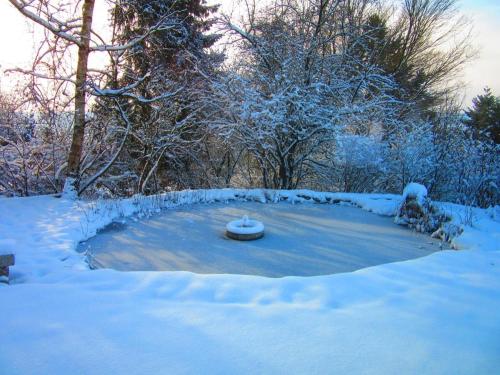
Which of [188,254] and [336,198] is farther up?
[336,198]

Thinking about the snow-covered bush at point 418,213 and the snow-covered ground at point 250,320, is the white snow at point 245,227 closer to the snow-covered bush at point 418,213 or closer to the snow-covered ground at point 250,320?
the snow-covered ground at point 250,320

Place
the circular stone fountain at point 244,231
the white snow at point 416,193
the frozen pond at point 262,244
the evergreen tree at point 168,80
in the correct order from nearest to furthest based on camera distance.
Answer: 1. the frozen pond at point 262,244
2. the circular stone fountain at point 244,231
3. the white snow at point 416,193
4. the evergreen tree at point 168,80

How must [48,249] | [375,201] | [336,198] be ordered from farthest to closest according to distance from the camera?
[336,198], [375,201], [48,249]

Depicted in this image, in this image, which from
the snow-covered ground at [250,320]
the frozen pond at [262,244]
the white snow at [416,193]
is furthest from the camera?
the white snow at [416,193]

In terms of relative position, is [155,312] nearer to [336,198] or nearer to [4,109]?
[336,198]

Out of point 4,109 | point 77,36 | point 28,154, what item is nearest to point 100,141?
point 28,154

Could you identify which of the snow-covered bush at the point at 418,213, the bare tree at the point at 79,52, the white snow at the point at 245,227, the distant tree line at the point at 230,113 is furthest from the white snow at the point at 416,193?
the bare tree at the point at 79,52

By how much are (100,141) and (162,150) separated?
1698 mm

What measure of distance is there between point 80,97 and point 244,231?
4.00 metres

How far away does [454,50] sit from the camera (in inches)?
490

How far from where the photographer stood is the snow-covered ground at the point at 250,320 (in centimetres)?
145

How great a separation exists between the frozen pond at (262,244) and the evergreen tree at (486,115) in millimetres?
6237

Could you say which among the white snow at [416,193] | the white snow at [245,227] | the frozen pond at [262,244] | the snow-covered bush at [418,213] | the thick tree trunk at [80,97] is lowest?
the frozen pond at [262,244]

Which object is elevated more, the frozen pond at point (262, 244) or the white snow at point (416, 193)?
the white snow at point (416, 193)
